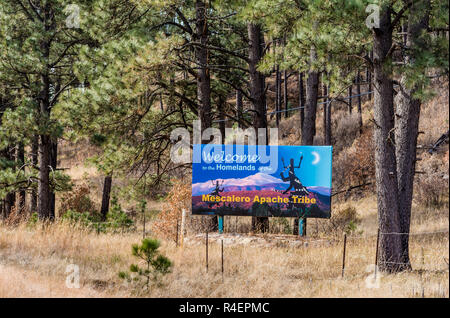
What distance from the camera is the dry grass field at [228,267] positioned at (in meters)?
8.07

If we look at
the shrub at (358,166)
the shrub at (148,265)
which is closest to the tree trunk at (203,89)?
the shrub at (148,265)

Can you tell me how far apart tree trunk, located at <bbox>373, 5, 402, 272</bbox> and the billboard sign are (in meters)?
3.37

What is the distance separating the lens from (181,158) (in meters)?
18.3

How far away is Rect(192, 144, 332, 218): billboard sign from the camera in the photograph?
13.0m

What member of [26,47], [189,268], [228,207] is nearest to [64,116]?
[26,47]

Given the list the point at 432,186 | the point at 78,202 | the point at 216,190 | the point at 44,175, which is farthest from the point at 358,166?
the point at 44,175

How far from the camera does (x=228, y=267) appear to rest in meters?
9.93

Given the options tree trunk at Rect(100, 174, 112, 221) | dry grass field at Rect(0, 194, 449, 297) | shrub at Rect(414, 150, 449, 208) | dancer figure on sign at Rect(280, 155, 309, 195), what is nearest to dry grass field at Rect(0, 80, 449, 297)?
dry grass field at Rect(0, 194, 449, 297)

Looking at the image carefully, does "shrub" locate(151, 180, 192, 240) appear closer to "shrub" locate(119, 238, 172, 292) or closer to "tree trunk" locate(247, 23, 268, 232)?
"tree trunk" locate(247, 23, 268, 232)

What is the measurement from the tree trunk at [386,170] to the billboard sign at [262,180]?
337 cm
